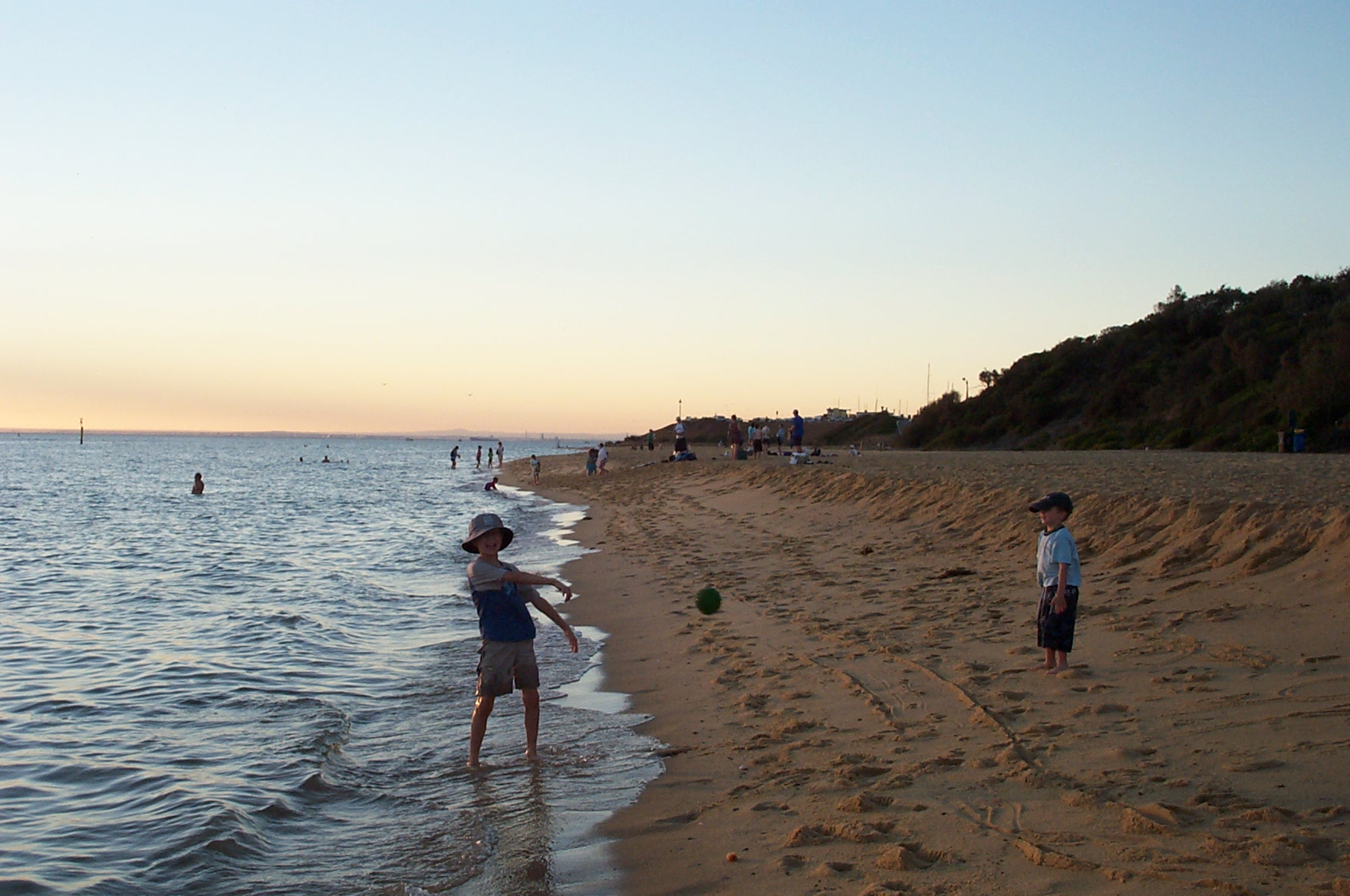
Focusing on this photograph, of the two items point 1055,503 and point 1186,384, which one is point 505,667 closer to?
Result: point 1055,503

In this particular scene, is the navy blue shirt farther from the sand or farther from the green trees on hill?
the green trees on hill

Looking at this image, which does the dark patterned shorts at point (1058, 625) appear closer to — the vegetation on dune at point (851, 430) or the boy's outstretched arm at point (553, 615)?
the boy's outstretched arm at point (553, 615)

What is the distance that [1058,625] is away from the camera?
7.12 meters

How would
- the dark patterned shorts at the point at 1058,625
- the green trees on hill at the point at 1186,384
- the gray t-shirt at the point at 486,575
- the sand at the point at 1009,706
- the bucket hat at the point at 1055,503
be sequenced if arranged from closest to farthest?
the sand at the point at 1009,706 → the gray t-shirt at the point at 486,575 → the dark patterned shorts at the point at 1058,625 → the bucket hat at the point at 1055,503 → the green trees on hill at the point at 1186,384

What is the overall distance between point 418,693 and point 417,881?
163 inches

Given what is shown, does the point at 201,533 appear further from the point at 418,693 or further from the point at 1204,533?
the point at 1204,533

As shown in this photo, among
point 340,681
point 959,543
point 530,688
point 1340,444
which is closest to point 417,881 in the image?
point 530,688

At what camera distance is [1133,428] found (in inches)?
1502

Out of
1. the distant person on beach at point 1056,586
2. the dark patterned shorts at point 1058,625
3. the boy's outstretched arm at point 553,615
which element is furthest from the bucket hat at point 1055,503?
the boy's outstretched arm at point 553,615

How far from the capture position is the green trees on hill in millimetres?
30969

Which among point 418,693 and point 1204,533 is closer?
point 418,693

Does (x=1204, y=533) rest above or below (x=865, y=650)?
above

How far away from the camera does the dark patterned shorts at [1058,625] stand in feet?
23.3

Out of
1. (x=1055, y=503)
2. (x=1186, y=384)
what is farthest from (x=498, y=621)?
(x=1186, y=384)
